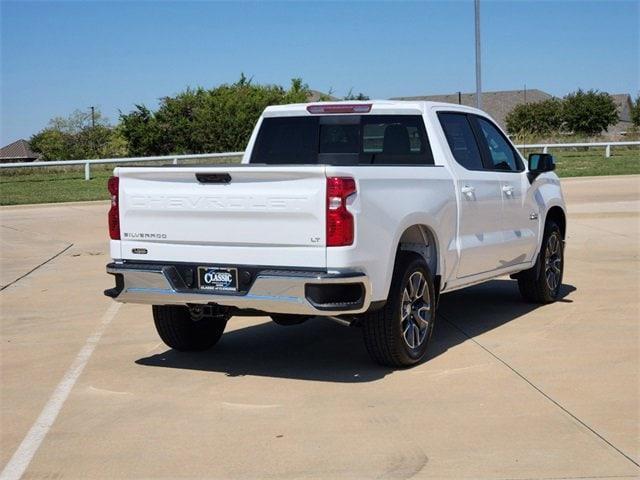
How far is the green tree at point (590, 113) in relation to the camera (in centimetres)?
6744

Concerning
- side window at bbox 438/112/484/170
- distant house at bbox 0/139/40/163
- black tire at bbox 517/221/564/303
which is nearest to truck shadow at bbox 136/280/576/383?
black tire at bbox 517/221/564/303

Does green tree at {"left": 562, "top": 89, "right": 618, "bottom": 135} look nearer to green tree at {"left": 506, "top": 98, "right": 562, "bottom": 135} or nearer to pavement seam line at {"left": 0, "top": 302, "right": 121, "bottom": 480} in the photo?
green tree at {"left": 506, "top": 98, "right": 562, "bottom": 135}

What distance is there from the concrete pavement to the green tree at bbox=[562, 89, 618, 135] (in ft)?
192

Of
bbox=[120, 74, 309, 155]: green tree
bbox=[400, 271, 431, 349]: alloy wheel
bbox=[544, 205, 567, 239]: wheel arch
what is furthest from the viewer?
bbox=[120, 74, 309, 155]: green tree

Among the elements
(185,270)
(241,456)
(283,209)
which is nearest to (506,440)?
(241,456)

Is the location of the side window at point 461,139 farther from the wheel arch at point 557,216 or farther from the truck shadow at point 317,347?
the wheel arch at point 557,216

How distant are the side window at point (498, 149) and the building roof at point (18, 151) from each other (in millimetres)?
96402

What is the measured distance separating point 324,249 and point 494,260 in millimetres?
2777

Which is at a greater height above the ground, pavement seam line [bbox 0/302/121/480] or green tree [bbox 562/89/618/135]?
green tree [bbox 562/89/618/135]

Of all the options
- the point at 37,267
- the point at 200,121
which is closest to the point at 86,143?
the point at 200,121

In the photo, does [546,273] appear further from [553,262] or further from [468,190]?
[468,190]

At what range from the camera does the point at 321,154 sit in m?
9.01

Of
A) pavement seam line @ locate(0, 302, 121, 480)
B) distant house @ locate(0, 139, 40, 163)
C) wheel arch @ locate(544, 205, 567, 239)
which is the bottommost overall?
pavement seam line @ locate(0, 302, 121, 480)

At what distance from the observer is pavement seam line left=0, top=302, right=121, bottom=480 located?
5.51 meters
